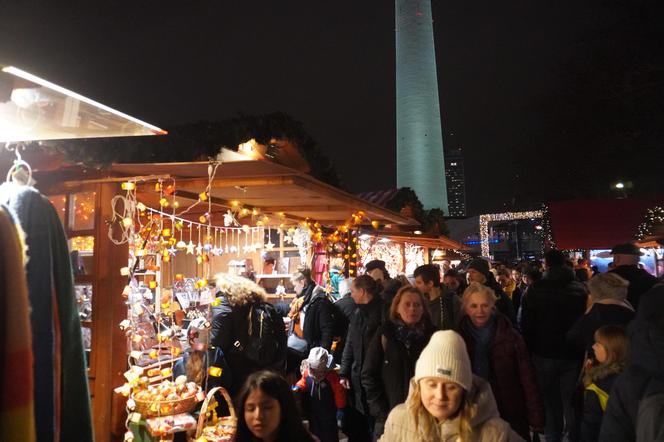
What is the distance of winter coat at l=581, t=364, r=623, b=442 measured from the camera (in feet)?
10.1

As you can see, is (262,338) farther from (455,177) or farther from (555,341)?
(455,177)

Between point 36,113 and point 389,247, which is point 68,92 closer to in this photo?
point 36,113

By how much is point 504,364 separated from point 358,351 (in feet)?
4.20

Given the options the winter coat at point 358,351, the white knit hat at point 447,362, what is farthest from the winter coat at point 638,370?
the winter coat at point 358,351

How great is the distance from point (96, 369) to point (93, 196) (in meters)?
1.59

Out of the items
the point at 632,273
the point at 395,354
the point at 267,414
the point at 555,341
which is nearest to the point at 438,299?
the point at 555,341

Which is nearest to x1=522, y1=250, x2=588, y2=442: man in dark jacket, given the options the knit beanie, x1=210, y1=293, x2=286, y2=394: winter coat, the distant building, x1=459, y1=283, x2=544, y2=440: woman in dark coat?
the knit beanie

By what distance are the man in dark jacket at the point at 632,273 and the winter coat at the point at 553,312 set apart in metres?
0.77

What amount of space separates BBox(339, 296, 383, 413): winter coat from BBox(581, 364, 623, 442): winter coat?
1735mm

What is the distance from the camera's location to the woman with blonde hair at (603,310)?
4.08m

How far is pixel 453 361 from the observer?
90.5 inches

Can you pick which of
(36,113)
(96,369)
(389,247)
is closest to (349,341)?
(96,369)

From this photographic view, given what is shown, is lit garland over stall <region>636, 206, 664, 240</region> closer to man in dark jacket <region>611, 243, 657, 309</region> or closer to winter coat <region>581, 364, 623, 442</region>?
man in dark jacket <region>611, 243, 657, 309</region>

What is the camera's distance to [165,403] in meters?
4.12
